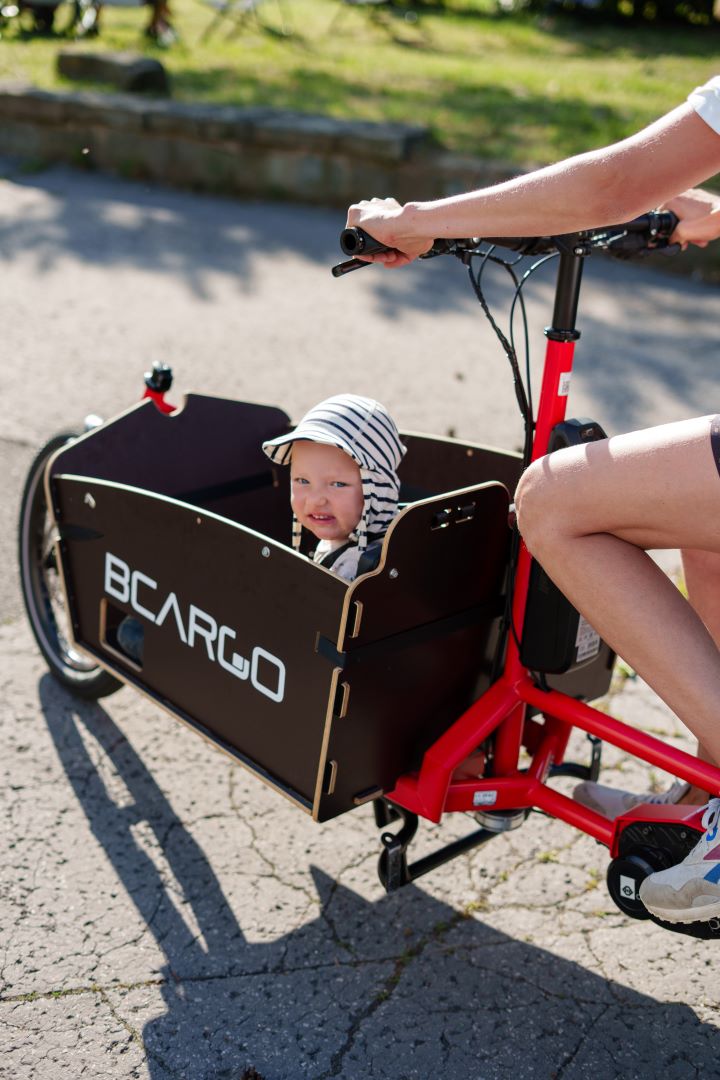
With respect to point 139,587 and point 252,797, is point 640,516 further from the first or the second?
point 252,797

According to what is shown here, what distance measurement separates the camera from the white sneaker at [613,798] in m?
2.38

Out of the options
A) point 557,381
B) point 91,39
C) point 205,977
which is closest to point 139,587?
point 205,977

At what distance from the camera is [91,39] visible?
11.3 metres

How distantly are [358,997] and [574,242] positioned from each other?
146 centimetres

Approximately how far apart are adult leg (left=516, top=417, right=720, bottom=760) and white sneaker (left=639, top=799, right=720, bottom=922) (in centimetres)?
14

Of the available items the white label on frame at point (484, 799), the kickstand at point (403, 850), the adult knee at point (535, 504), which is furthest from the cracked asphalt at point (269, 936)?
the adult knee at point (535, 504)

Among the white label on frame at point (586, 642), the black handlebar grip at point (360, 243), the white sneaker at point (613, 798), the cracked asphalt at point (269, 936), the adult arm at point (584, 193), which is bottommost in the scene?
the cracked asphalt at point (269, 936)

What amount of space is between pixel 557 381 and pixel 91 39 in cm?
1067

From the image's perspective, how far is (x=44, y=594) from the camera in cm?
315

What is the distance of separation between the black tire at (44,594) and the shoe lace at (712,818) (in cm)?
158

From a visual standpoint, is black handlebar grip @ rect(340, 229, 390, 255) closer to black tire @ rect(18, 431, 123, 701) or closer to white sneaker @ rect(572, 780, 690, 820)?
white sneaker @ rect(572, 780, 690, 820)

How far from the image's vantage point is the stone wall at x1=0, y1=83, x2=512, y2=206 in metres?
7.19

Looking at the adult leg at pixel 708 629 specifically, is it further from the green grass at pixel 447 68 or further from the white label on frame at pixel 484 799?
the green grass at pixel 447 68

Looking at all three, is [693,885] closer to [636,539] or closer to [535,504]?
[636,539]
